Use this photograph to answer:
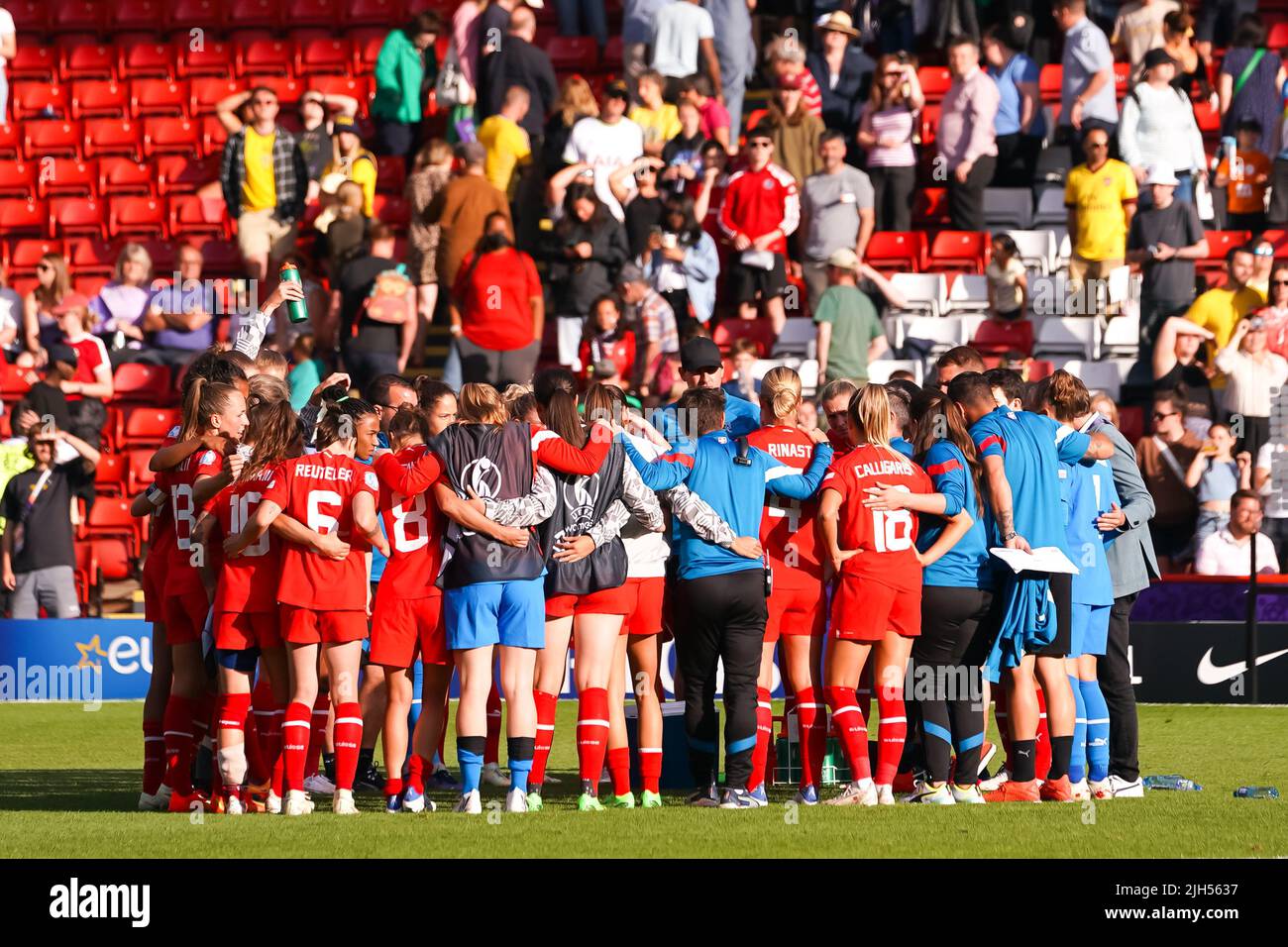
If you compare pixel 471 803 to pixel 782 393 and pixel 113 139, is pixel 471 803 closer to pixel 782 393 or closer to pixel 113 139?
pixel 782 393

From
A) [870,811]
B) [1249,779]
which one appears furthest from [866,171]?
[870,811]

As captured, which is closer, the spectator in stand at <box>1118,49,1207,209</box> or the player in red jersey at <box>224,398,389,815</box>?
the player in red jersey at <box>224,398,389,815</box>

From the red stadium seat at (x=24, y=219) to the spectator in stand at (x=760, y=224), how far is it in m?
7.84

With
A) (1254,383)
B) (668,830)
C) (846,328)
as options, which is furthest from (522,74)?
(668,830)

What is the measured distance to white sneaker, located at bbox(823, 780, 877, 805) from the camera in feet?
30.4

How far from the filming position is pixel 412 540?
9.24 meters

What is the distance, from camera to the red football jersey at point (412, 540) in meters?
9.20

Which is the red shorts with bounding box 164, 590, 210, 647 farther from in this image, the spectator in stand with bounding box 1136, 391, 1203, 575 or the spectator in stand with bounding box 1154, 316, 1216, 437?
the spectator in stand with bounding box 1154, 316, 1216, 437

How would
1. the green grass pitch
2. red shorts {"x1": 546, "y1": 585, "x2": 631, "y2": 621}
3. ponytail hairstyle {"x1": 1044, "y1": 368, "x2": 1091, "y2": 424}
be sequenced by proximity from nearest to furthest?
the green grass pitch < red shorts {"x1": 546, "y1": 585, "x2": 631, "y2": 621} < ponytail hairstyle {"x1": 1044, "y1": 368, "x2": 1091, "y2": 424}

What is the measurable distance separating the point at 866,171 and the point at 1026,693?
10.0 metres

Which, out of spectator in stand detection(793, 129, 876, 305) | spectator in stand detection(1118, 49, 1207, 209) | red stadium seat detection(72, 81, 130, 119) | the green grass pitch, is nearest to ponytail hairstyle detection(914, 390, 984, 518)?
the green grass pitch

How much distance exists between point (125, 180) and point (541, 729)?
538 inches

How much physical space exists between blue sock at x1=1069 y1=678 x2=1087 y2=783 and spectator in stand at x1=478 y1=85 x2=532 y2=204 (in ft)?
32.0

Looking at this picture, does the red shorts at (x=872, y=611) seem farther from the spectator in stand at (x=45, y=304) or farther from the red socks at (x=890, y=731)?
the spectator in stand at (x=45, y=304)
